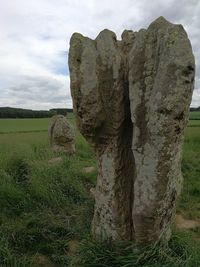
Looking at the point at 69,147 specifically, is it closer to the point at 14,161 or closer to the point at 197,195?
the point at 14,161

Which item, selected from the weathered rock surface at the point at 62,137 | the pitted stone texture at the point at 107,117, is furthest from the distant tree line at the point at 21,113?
the pitted stone texture at the point at 107,117

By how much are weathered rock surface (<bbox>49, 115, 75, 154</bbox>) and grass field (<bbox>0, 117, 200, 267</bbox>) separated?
11.3 feet

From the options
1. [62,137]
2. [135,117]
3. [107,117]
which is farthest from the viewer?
[62,137]

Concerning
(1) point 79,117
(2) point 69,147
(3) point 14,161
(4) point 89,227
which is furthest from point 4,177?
(2) point 69,147

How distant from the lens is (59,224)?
7363 mm

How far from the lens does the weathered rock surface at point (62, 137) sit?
49.9 ft

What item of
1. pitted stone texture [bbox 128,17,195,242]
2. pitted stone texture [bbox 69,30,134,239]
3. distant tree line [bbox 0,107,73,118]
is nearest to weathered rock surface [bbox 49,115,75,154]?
pitted stone texture [bbox 69,30,134,239]

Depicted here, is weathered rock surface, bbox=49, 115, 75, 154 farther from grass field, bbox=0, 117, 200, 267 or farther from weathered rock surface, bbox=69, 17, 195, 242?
weathered rock surface, bbox=69, 17, 195, 242

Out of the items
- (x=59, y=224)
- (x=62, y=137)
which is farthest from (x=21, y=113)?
(x=59, y=224)

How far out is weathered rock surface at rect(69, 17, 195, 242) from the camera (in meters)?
5.19

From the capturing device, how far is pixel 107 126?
6.02 meters

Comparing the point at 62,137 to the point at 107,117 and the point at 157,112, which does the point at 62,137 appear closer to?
the point at 107,117

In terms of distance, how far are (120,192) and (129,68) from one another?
1.95 m

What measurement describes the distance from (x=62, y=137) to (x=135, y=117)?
391 inches
